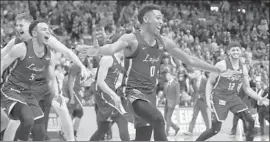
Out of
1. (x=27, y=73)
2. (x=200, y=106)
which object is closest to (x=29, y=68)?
(x=27, y=73)

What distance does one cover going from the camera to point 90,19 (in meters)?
20.1

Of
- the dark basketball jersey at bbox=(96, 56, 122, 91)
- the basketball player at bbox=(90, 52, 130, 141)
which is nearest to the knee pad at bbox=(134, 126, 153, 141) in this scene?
the basketball player at bbox=(90, 52, 130, 141)

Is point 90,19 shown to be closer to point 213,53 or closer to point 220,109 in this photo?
point 213,53

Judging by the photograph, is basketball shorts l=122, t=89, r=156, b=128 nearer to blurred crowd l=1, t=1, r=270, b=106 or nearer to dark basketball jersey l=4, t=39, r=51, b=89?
dark basketball jersey l=4, t=39, r=51, b=89

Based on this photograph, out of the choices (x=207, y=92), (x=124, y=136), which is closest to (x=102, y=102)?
(x=124, y=136)

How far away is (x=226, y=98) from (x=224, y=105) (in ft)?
0.46

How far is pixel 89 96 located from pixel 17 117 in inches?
322

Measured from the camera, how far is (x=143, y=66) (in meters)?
6.17

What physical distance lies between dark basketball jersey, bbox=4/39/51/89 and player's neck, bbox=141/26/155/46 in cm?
158

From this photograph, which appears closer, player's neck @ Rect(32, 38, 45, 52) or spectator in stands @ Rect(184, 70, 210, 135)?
player's neck @ Rect(32, 38, 45, 52)

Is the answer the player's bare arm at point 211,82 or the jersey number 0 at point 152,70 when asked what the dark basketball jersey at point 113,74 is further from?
the jersey number 0 at point 152,70

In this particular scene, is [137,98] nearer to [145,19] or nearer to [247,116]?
[145,19]

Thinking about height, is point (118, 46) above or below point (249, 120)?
above

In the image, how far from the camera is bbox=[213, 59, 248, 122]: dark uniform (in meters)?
9.84
